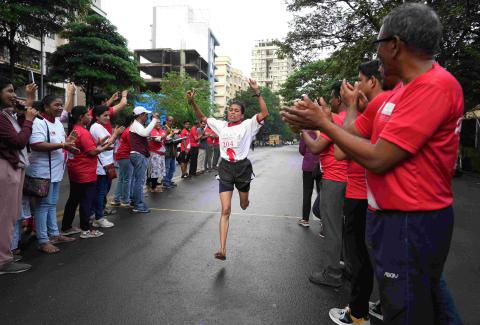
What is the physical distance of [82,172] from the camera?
5355 millimetres

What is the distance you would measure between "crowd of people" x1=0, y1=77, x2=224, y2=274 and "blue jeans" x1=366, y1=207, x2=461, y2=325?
3.73 metres

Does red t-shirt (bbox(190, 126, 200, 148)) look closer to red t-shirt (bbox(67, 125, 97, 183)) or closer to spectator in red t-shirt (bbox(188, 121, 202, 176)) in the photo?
spectator in red t-shirt (bbox(188, 121, 202, 176))

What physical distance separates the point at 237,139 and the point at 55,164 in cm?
234

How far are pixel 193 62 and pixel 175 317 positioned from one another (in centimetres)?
6741

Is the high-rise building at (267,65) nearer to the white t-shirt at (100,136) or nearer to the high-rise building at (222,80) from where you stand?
the high-rise building at (222,80)

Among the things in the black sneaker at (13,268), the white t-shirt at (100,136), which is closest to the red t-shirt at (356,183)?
the black sneaker at (13,268)

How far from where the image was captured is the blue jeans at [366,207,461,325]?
168 centimetres

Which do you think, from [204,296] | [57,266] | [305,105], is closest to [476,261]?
[204,296]

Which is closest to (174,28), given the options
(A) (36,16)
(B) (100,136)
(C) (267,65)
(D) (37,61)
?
(D) (37,61)

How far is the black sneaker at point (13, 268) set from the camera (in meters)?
4.00

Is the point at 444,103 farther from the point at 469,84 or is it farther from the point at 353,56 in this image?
the point at 469,84

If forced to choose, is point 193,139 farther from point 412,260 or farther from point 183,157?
point 412,260

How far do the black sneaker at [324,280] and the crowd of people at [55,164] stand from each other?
3.04 metres

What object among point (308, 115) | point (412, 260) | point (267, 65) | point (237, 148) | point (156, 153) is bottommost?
point (412, 260)
